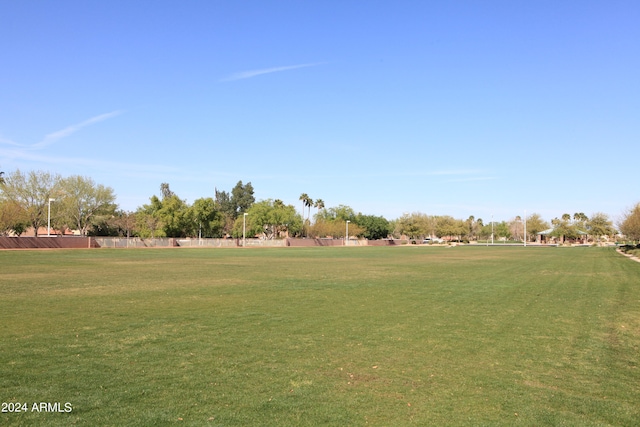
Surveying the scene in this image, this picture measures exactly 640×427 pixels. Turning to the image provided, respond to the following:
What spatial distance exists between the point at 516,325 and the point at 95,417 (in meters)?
9.93

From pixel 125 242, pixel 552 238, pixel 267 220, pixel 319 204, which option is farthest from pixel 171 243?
pixel 552 238

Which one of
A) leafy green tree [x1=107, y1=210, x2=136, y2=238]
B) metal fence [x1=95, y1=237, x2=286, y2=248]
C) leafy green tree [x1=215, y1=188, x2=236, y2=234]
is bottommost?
metal fence [x1=95, y1=237, x2=286, y2=248]

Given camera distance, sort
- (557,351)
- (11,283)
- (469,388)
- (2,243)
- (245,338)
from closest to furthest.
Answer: (469,388), (557,351), (245,338), (11,283), (2,243)

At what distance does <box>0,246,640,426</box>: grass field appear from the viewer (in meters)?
6.07

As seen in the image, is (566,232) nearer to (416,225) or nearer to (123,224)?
(416,225)

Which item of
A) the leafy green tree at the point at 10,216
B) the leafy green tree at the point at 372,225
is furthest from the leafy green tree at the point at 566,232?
the leafy green tree at the point at 10,216

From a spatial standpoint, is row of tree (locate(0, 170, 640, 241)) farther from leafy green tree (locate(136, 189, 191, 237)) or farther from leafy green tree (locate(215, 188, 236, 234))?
leafy green tree (locate(215, 188, 236, 234))

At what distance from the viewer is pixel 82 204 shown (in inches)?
3703

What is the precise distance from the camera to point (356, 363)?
828cm

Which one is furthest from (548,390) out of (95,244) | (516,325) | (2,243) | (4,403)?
(95,244)

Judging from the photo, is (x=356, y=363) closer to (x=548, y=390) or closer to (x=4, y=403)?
(x=548, y=390)

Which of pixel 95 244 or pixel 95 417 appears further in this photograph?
pixel 95 244

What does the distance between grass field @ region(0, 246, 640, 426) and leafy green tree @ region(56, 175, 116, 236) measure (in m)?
82.7

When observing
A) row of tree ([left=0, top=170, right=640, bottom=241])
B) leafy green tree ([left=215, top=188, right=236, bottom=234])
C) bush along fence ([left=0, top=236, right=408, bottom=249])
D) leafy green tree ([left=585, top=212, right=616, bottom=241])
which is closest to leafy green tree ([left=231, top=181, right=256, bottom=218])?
leafy green tree ([left=215, top=188, right=236, bottom=234])
